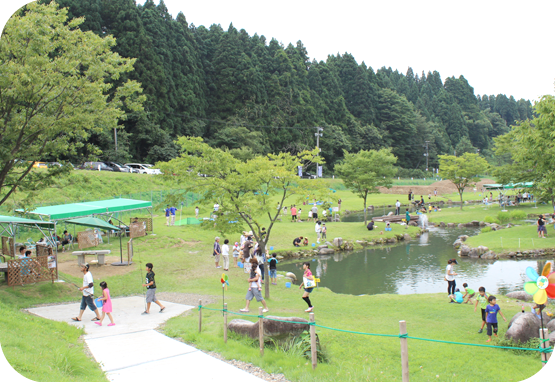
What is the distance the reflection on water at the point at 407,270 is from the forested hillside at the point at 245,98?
1359 inches

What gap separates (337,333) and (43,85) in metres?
10.5

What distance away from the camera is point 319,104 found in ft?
270

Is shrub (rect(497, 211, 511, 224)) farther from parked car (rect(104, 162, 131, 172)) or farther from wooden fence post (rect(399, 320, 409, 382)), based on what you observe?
parked car (rect(104, 162, 131, 172))

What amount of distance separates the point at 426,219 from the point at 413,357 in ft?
89.2

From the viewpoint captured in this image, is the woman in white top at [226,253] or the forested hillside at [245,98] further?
the forested hillside at [245,98]

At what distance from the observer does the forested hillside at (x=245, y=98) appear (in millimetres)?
56656

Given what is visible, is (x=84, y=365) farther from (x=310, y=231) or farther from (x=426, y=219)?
(x=426, y=219)

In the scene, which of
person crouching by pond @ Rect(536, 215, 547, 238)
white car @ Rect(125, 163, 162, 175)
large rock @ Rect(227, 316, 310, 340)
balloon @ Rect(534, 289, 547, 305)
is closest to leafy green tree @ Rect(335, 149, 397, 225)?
person crouching by pond @ Rect(536, 215, 547, 238)

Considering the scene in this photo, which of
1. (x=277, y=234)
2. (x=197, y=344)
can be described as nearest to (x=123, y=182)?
(x=277, y=234)

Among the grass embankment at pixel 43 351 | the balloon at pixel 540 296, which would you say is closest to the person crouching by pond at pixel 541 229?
the balloon at pixel 540 296

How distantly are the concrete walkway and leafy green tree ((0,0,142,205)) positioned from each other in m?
5.24

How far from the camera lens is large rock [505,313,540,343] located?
321 inches

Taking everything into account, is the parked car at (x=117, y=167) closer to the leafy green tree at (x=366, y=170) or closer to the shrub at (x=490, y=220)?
the leafy green tree at (x=366, y=170)

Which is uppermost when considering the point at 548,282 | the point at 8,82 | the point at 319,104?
the point at 319,104
